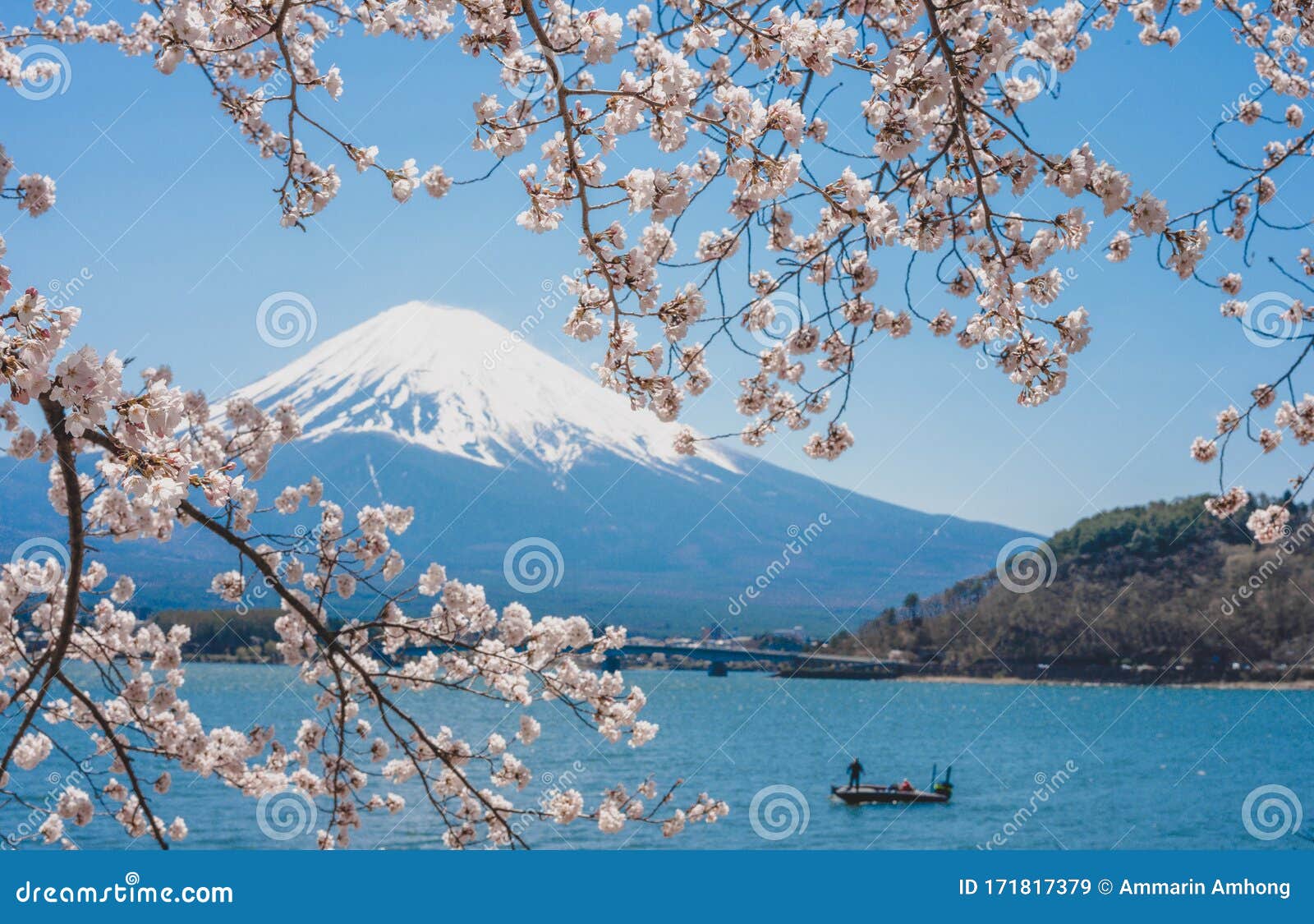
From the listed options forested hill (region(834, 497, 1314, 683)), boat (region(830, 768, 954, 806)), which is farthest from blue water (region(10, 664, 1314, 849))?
forested hill (region(834, 497, 1314, 683))

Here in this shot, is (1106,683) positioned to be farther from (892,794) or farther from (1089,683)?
(892,794)

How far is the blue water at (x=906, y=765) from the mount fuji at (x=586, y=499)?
3238cm

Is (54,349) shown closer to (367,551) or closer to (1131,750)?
(367,551)

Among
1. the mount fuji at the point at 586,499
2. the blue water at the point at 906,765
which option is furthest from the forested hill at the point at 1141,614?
the mount fuji at the point at 586,499

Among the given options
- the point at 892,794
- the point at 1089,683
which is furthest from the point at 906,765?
the point at 1089,683

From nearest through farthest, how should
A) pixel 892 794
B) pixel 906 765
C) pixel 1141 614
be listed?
pixel 892 794 < pixel 906 765 < pixel 1141 614

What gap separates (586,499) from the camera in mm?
131000

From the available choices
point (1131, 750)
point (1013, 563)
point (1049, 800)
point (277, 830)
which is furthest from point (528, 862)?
point (1013, 563)

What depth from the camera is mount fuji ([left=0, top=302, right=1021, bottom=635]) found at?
114 metres

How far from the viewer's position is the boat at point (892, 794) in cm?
3297

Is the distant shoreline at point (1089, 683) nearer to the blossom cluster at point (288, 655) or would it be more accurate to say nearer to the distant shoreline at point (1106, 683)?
the distant shoreline at point (1106, 683)

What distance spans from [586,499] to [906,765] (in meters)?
89.4

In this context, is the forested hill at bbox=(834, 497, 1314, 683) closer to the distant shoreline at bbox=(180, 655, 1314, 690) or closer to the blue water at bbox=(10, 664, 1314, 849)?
the distant shoreline at bbox=(180, 655, 1314, 690)

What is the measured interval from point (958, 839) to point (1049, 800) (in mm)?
8673
